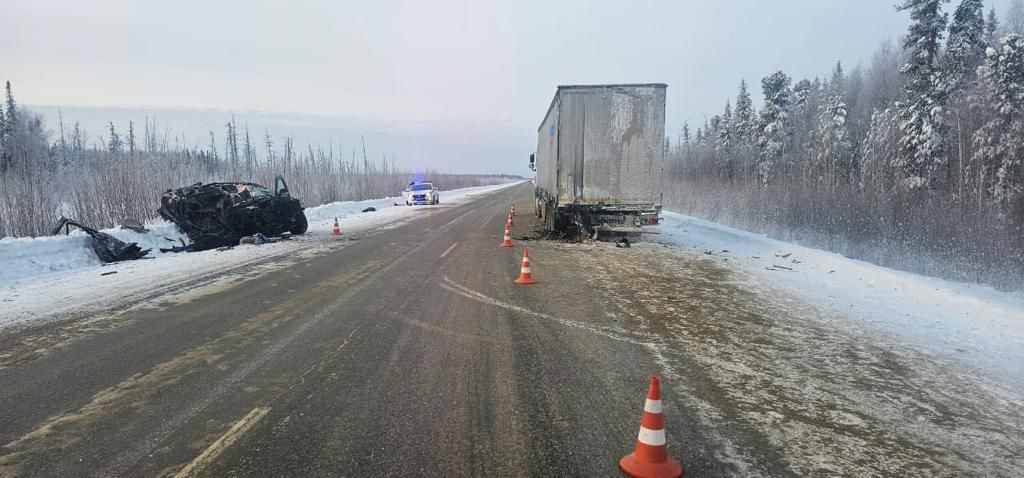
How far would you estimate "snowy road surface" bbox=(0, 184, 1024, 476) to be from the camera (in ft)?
10.4

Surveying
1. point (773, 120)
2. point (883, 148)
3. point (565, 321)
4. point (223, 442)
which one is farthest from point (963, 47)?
point (223, 442)

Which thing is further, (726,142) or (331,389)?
(726,142)

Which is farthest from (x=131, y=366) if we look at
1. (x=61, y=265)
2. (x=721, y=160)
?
(x=721, y=160)

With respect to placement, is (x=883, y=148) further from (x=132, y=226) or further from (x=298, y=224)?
(x=132, y=226)

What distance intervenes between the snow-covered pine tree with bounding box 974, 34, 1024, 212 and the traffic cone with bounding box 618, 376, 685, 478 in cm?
2350

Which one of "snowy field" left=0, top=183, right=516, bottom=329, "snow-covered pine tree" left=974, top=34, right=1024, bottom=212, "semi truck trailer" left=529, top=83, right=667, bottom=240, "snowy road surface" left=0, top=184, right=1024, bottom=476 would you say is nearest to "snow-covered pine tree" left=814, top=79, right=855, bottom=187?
"snow-covered pine tree" left=974, top=34, right=1024, bottom=212

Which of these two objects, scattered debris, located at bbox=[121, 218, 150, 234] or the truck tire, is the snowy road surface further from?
the truck tire

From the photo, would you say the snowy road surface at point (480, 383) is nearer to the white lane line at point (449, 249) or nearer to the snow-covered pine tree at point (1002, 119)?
→ the white lane line at point (449, 249)

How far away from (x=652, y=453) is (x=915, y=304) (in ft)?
22.5

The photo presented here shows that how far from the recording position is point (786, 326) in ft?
21.0

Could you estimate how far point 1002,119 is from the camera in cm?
2217

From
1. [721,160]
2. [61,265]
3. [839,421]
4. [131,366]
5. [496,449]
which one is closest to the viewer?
[496,449]

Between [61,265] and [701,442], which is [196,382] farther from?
[61,265]

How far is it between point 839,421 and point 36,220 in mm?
18754
